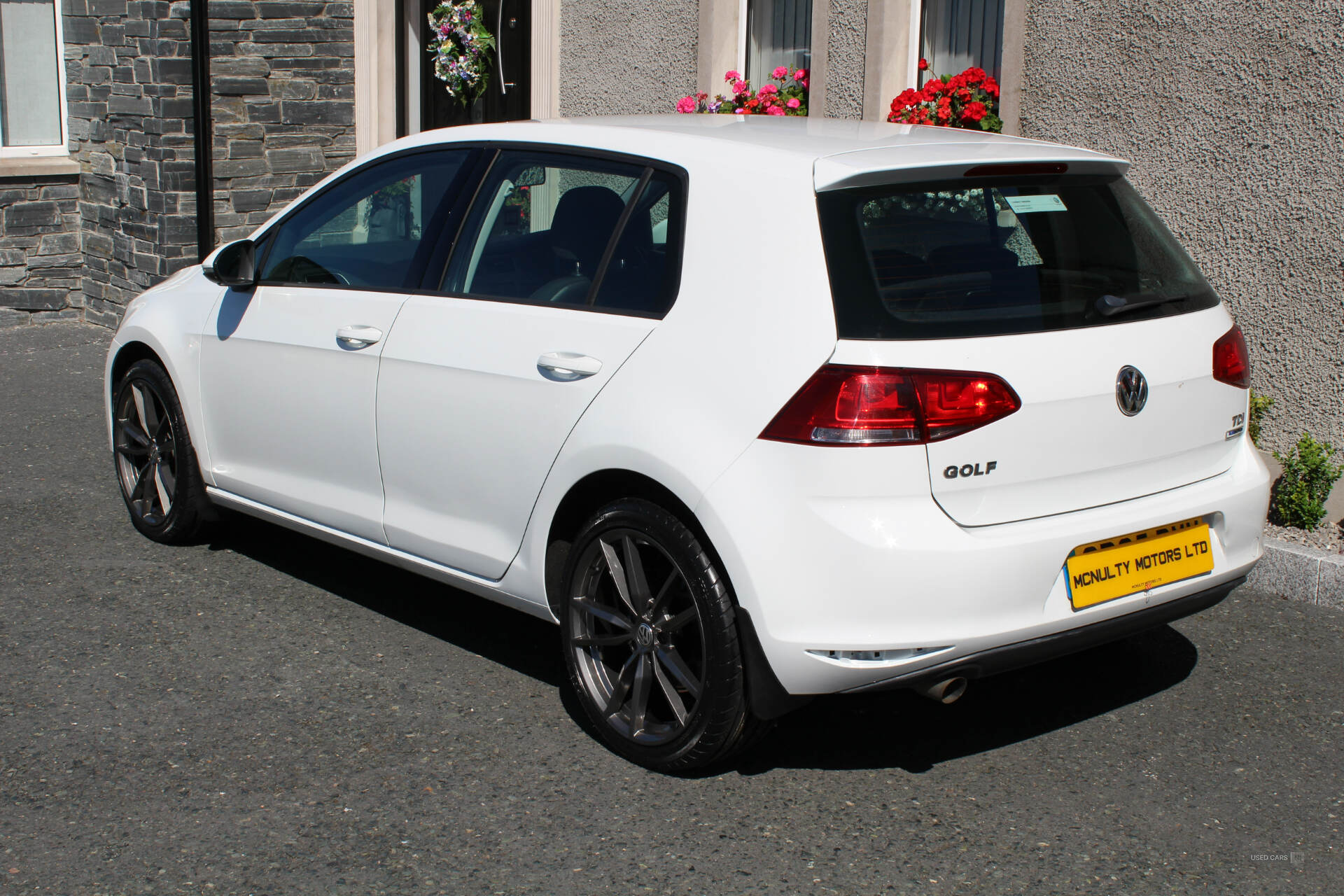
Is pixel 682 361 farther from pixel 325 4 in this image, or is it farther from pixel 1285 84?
pixel 325 4

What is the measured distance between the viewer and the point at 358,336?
4.47m

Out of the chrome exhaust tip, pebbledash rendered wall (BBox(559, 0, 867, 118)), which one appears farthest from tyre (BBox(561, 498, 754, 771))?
pebbledash rendered wall (BBox(559, 0, 867, 118))

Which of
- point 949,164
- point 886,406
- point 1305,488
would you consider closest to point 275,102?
point 1305,488

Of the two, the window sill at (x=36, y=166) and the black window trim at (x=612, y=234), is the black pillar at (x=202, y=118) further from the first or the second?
the black window trim at (x=612, y=234)

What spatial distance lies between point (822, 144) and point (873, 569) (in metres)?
1.19

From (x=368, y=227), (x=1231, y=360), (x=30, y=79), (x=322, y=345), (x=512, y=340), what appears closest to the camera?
(x=1231, y=360)

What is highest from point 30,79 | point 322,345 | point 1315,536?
point 30,79

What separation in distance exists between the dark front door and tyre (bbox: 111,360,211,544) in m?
6.29

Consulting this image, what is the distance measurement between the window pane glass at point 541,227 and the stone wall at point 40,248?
9.00 m

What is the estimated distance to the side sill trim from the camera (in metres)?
4.17

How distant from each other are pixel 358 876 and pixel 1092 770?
1.93 meters

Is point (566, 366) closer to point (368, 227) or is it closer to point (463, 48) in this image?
point (368, 227)

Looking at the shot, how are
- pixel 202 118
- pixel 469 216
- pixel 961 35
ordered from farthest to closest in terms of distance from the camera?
pixel 202 118, pixel 961 35, pixel 469 216

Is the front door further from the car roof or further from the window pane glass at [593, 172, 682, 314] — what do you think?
the window pane glass at [593, 172, 682, 314]
